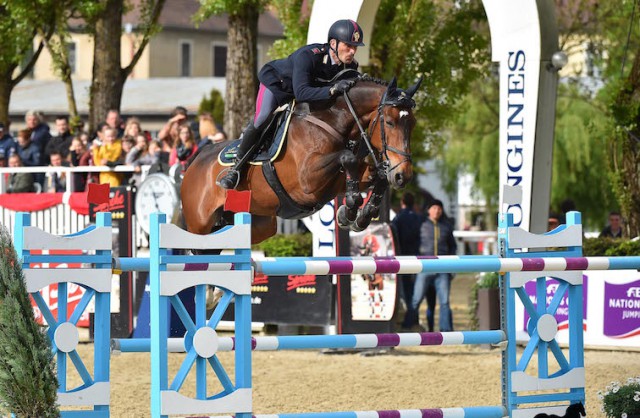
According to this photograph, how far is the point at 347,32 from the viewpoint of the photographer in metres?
7.83

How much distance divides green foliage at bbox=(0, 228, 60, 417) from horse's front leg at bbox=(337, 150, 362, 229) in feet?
9.09

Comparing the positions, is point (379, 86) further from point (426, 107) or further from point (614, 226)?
point (426, 107)

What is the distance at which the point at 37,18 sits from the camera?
21.0 metres

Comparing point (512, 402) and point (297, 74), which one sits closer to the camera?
point (512, 402)

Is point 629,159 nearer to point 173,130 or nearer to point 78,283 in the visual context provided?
point 173,130

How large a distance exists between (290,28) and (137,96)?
91.9 ft

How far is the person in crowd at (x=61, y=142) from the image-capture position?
1547cm

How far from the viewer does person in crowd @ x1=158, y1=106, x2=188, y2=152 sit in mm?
13461

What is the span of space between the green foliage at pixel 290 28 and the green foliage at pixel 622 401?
10375 millimetres

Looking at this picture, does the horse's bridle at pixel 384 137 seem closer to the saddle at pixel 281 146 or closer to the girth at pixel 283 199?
the saddle at pixel 281 146

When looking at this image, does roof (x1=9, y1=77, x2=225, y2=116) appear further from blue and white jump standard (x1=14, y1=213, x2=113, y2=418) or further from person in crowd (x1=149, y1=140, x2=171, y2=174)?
blue and white jump standard (x1=14, y1=213, x2=113, y2=418)

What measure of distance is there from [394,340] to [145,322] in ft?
14.2

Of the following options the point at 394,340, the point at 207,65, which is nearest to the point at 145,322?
the point at 394,340

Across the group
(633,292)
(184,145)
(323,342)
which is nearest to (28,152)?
(184,145)
